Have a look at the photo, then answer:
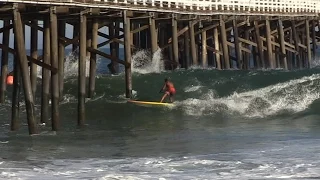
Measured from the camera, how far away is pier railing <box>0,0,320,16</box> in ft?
80.4

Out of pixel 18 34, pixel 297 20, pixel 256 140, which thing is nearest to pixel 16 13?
pixel 18 34

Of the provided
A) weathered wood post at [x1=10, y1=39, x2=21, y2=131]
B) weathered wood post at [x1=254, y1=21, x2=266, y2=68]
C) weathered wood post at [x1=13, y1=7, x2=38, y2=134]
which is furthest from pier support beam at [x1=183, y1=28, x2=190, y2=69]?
weathered wood post at [x1=13, y1=7, x2=38, y2=134]

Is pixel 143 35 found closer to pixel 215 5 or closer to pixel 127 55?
pixel 215 5

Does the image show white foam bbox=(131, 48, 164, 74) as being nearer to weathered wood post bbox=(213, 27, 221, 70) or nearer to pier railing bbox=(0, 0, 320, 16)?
weathered wood post bbox=(213, 27, 221, 70)

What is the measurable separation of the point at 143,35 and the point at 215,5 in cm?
365

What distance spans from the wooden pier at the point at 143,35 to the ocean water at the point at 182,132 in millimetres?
805

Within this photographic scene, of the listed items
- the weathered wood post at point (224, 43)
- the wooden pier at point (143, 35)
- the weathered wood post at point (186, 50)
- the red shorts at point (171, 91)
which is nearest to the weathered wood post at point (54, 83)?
the wooden pier at point (143, 35)

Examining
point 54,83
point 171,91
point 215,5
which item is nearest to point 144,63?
point 215,5

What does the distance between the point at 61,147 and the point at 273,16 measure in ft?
73.7

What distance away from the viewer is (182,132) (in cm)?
2184

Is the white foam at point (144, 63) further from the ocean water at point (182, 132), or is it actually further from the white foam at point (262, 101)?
the white foam at point (262, 101)

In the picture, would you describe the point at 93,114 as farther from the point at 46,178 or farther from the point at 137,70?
the point at 46,178

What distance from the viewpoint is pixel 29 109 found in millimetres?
19719

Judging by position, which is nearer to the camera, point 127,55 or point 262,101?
point 127,55
